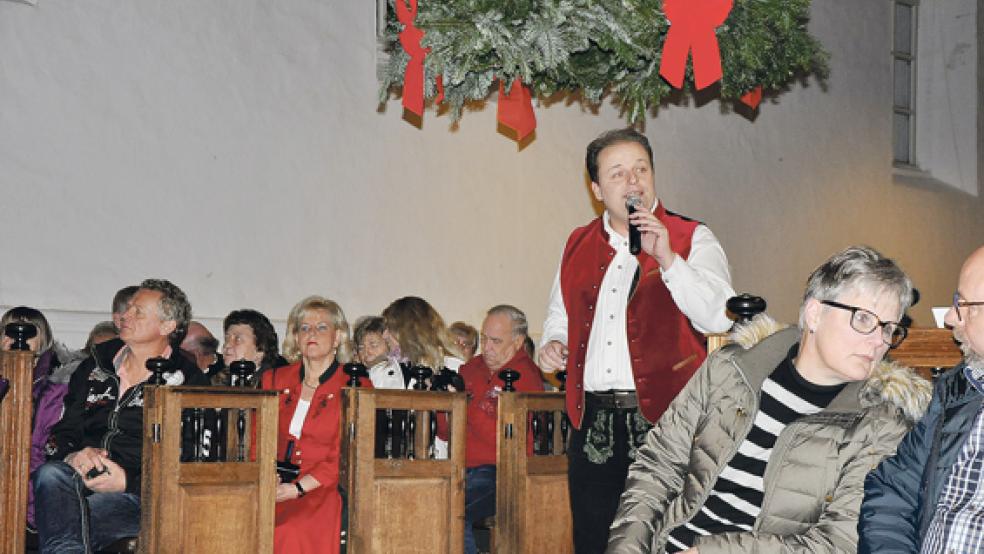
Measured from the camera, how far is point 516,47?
253 cm

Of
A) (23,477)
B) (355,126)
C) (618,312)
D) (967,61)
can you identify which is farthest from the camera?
(967,61)

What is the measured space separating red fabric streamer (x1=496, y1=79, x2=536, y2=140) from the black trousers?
764 millimetres

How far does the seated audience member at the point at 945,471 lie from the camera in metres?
2.25

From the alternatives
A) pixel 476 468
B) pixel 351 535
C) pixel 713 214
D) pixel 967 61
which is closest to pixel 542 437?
pixel 476 468

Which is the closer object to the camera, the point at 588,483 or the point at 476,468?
the point at 588,483

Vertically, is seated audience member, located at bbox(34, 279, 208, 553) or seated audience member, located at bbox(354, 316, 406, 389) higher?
seated audience member, located at bbox(354, 316, 406, 389)

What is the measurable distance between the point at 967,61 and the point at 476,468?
7338 mm

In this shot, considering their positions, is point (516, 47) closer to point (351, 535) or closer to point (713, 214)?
point (351, 535)

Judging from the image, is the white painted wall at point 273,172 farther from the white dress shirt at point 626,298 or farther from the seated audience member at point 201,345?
the white dress shirt at point 626,298

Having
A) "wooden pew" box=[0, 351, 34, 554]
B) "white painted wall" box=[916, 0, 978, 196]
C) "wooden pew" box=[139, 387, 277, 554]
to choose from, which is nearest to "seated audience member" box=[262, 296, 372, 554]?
"wooden pew" box=[139, 387, 277, 554]

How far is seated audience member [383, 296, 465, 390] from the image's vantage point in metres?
5.62

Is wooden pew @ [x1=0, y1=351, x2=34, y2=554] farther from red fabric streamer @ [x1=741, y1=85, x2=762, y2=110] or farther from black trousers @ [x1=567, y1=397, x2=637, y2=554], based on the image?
red fabric streamer @ [x1=741, y1=85, x2=762, y2=110]

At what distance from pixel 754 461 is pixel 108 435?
8.08 feet

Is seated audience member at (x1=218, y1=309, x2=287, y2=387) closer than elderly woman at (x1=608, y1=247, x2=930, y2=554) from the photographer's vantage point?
No
